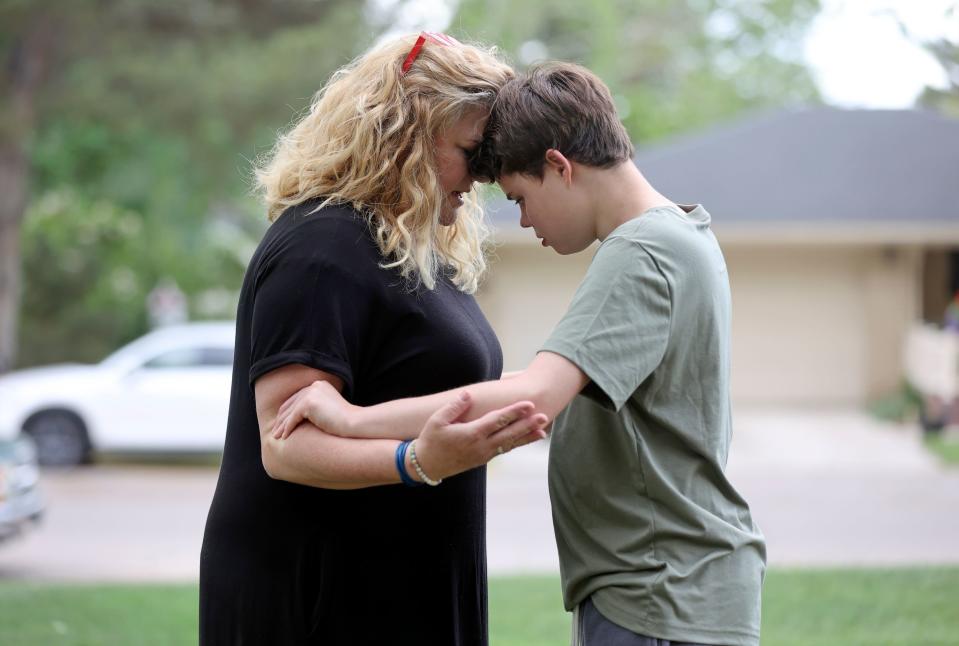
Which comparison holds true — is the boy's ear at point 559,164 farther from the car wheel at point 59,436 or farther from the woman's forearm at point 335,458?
the car wheel at point 59,436

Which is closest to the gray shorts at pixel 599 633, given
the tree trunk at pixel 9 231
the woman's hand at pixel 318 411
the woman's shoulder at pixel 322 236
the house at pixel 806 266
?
the woman's hand at pixel 318 411

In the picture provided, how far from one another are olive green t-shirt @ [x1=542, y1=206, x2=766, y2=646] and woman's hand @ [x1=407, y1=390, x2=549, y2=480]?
140 millimetres

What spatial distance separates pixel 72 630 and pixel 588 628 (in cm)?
491

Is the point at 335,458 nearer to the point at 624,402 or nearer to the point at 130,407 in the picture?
the point at 624,402

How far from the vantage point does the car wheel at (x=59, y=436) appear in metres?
15.3

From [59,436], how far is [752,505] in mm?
8535

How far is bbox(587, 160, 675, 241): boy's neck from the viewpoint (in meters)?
2.44

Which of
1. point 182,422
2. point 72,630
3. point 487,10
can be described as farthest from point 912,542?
point 487,10

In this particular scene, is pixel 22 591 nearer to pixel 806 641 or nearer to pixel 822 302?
pixel 806 641

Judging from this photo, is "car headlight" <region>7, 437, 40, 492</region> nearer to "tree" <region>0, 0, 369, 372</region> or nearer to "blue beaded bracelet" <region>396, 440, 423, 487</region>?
"blue beaded bracelet" <region>396, 440, 423, 487</region>

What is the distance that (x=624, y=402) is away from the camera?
7.46 feet

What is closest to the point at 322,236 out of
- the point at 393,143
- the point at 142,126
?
the point at 393,143

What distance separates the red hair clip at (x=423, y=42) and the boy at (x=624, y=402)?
283mm

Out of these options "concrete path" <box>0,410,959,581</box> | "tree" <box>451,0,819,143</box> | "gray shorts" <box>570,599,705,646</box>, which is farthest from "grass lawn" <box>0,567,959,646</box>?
"tree" <box>451,0,819,143</box>
